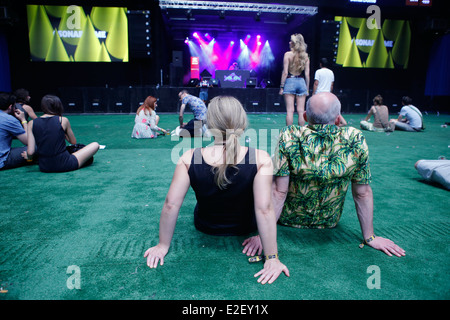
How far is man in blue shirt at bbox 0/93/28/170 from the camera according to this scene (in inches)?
135

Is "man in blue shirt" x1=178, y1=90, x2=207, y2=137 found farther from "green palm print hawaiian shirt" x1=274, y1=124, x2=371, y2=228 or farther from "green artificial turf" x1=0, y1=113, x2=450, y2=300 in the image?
"green palm print hawaiian shirt" x1=274, y1=124, x2=371, y2=228

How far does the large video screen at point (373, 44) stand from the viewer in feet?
40.4

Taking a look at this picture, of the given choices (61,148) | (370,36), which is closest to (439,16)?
(370,36)

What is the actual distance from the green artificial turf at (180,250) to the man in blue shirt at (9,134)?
674mm

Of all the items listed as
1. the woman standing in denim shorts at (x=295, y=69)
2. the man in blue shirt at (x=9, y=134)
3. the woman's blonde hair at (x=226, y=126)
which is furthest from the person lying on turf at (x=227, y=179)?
the woman standing in denim shorts at (x=295, y=69)

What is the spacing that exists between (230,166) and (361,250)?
962 mm

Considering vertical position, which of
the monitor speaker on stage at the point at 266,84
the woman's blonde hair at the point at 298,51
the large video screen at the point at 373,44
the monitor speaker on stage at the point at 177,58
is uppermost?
the large video screen at the point at 373,44

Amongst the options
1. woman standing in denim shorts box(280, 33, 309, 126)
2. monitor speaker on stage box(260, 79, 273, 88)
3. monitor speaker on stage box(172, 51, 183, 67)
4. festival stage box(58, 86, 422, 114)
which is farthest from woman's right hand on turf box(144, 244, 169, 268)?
monitor speaker on stage box(260, 79, 273, 88)

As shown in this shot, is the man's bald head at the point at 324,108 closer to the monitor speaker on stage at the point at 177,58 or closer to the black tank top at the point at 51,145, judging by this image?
the black tank top at the point at 51,145

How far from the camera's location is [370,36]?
1250 cm

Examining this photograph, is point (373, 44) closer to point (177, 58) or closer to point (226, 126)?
point (177, 58)

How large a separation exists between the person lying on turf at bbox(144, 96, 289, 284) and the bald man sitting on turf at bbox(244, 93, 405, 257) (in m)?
0.20
